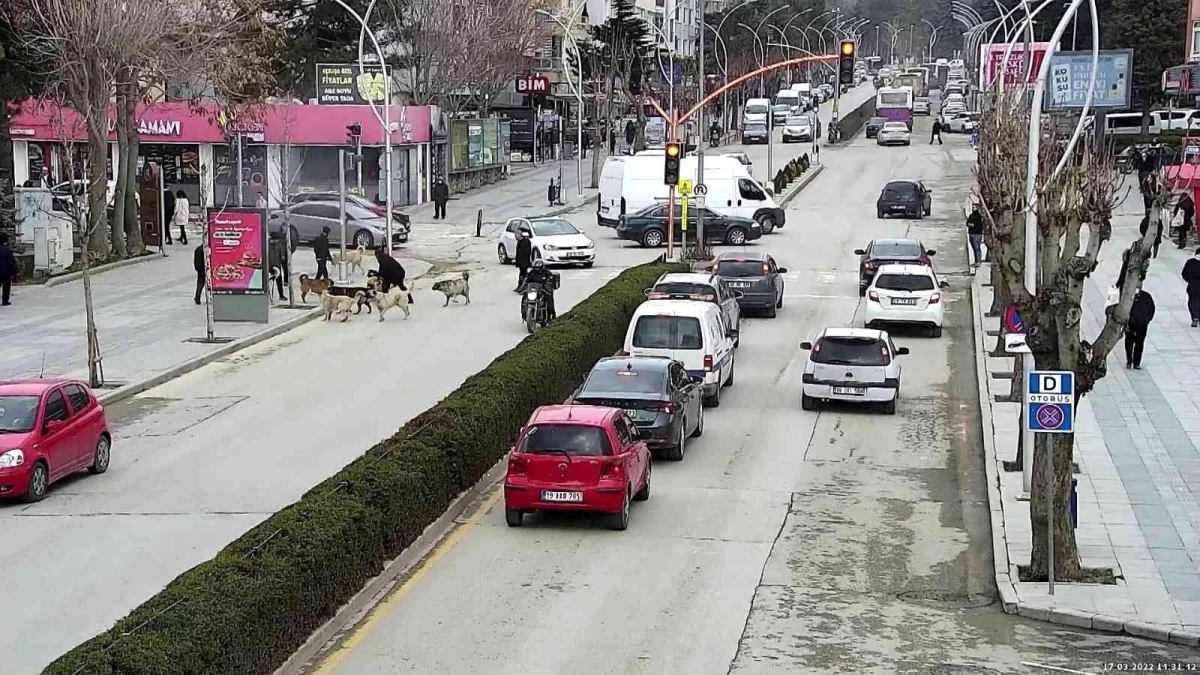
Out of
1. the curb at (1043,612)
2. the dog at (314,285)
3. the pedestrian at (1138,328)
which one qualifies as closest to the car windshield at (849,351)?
the curb at (1043,612)

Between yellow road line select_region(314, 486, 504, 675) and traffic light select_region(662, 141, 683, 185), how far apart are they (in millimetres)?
23219

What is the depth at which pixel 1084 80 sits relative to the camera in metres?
45.4

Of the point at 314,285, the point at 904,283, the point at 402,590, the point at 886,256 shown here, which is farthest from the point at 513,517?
the point at 886,256

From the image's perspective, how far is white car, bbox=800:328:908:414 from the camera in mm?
25906

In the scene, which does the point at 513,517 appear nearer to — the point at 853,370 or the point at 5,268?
the point at 853,370

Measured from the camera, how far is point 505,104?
100250mm

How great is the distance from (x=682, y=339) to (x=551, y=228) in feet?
66.4

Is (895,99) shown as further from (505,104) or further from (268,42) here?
(268,42)

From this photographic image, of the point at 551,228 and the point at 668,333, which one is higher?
the point at 551,228

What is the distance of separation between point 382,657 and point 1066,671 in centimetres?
580

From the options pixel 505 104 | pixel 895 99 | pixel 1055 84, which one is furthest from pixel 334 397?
pixel 895 99

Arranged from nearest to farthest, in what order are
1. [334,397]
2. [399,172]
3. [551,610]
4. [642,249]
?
[551,610] → [334,397] → [642,249] → [399,172]

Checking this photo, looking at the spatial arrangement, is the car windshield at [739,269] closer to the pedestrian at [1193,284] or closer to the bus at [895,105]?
the pedestrian at [1193,284]

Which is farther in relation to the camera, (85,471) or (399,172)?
(399,172)
